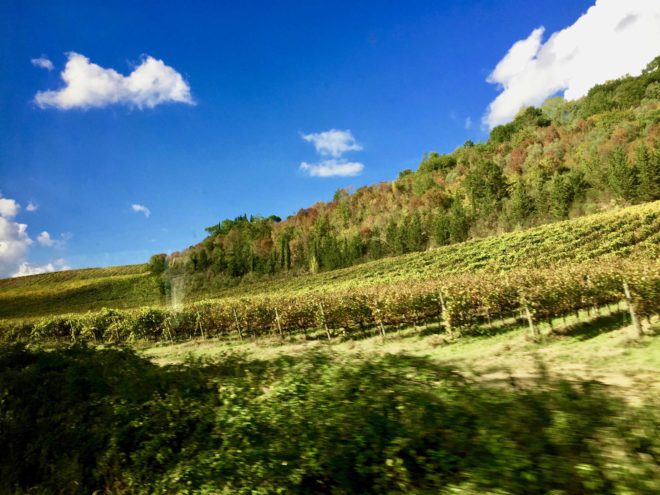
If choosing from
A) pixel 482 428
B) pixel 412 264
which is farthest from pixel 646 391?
pixel 412 264

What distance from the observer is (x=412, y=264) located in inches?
1821

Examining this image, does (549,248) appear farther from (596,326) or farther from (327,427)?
(327,427)

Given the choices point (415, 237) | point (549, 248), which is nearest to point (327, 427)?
point (549, 248)

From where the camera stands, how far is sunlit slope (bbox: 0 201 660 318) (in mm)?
31156

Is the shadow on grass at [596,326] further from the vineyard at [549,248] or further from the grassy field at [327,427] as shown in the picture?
the vineyard at [549,248]

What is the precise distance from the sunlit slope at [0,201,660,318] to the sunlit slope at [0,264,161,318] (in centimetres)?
16

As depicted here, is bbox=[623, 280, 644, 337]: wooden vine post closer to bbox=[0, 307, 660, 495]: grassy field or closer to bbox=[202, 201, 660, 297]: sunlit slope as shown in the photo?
bbox=[0, 307, 660, 495]: grassy field

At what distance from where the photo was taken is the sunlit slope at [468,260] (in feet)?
102

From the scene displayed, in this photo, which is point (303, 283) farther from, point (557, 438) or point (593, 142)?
point (593, 142)

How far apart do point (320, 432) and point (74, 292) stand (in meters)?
93.2

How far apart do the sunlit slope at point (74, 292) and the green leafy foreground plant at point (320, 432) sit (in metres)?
65.2

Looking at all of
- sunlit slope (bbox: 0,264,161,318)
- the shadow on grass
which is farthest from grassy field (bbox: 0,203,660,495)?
sunlit slope (bbox: 0,264,161,318)

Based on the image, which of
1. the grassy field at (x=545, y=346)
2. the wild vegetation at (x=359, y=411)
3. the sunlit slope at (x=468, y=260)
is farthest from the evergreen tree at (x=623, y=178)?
the grassy field at (x=545, y=346)

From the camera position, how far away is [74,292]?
79.1 m
